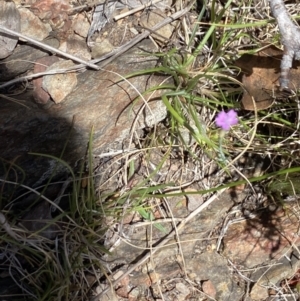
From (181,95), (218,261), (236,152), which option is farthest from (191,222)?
(181,95)

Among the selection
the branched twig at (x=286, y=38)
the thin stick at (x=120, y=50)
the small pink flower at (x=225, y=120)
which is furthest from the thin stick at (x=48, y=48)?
the branched twig at (x=286, y=38)

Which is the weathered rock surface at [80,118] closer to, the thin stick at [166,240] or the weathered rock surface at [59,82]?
the weathered rock surface at [59,82]

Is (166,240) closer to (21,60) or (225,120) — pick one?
(225,120)

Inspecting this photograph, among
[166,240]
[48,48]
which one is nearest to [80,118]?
[48,48]

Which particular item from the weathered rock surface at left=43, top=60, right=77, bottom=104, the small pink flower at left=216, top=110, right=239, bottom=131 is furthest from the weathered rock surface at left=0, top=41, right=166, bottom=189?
the small pink flower at left=216, top=110, right=239, bottom=131

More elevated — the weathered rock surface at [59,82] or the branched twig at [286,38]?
the branched twig at [286,38]
